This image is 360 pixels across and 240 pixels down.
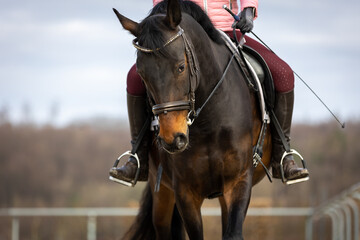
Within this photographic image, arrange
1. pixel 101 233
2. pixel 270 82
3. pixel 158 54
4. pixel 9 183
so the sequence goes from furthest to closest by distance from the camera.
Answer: pixel 9 183
pixel 101 233
pixel 270 82
pixel 158 54

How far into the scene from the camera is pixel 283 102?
5.44m

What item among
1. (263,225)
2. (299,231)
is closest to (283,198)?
(299,231)

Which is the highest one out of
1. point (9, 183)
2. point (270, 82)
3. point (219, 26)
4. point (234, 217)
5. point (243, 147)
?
point (219, 26)

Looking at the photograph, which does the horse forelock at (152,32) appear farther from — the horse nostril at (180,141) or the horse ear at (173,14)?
the horse nostril at (180,141)

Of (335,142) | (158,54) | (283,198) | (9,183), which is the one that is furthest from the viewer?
(9,183)

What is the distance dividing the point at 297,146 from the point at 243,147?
97.7ft

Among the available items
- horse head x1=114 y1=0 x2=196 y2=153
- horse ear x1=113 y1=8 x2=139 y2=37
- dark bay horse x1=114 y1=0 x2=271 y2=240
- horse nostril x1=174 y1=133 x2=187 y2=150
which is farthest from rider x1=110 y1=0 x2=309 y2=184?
horse nostril x1=174 y1=133 x2=187 y2=150

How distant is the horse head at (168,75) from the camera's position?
12.6ft

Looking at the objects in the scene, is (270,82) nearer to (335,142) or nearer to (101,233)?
(101,233)

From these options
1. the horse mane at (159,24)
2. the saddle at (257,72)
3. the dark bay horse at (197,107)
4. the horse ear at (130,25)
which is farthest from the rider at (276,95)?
the horse ear at (130,25)

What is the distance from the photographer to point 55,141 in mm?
40375

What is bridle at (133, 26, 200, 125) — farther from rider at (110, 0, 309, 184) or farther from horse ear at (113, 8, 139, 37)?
rider at (110, 0, 309, 184)

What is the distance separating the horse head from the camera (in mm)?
3848

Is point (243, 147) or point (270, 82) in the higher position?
point (270, 82)
